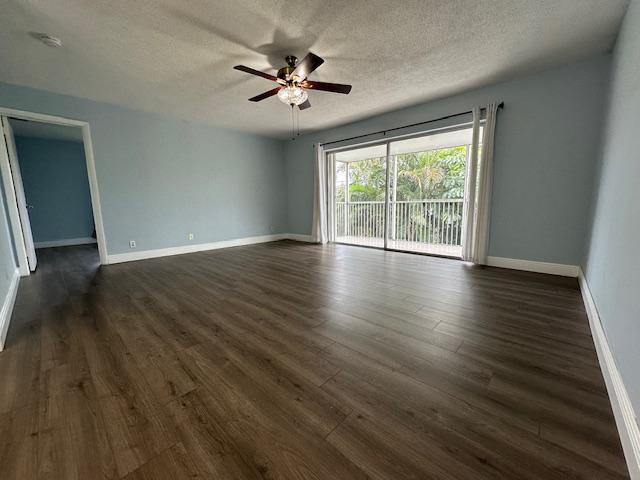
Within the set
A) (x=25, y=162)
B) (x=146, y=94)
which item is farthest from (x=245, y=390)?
(x=25, y=162)

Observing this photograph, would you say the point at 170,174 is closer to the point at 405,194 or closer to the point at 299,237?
the point at 299,237

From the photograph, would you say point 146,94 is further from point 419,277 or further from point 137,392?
point 419,277

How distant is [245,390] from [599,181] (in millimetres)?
3570

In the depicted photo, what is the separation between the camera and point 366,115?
4559 millimetres

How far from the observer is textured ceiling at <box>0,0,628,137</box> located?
1.97m

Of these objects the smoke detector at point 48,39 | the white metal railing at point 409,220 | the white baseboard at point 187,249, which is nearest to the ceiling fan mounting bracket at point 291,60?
the smoke detector at point 48,39

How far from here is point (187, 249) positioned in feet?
16.3

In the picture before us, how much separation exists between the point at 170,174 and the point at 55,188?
12.4ft

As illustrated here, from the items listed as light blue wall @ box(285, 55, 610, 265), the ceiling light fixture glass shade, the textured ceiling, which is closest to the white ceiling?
the textured ceiling

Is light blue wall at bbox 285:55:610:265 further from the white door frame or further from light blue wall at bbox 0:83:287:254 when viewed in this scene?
the white door frame

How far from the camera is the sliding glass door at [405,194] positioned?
5.10 m

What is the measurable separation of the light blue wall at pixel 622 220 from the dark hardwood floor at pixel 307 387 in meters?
0.27

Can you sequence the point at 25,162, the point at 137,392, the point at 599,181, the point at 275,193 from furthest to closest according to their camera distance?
the point at 275,193
the point at 25,162
the point at 599,181
the point at 137,392

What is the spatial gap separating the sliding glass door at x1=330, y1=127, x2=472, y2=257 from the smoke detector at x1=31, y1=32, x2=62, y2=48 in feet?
14.2
